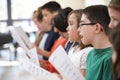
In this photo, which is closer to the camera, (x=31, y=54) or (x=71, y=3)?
(x=31, y=54)

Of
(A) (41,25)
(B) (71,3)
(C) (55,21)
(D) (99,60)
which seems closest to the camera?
(D) (99,60)

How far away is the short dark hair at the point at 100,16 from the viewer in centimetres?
129

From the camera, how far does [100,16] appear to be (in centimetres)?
130

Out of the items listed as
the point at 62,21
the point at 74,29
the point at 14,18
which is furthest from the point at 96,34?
the point at 14,18

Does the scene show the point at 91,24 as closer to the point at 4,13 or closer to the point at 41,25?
the point at 41,25

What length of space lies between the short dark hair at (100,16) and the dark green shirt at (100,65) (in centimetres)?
12

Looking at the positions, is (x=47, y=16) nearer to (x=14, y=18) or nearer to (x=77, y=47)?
(x=77, y=47)

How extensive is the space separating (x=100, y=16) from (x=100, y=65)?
0.27m

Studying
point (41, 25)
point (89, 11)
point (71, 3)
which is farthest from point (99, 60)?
point (71, 3)

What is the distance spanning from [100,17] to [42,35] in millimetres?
1322

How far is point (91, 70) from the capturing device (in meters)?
1.24

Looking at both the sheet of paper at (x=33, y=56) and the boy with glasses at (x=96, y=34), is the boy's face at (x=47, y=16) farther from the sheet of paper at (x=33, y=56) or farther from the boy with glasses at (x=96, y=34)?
the boy with glasses at (x=96, y=34)

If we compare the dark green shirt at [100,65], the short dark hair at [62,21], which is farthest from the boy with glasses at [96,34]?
the short dark hair at [62,21]

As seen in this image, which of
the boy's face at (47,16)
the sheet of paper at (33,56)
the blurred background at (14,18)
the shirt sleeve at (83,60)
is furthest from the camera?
the blurred background at (14,18)
